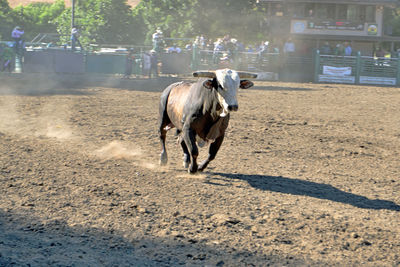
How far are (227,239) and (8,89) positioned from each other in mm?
15258

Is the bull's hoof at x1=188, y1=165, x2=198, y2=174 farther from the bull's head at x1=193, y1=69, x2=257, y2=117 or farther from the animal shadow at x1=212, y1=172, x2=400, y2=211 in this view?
the bull's head at x1=193, y1=69, x2=257, y2=117

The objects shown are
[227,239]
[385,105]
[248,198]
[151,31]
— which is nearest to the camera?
[227,239]

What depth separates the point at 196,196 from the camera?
6.54 meters

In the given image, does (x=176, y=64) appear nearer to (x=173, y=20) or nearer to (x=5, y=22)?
(x=173, y=20)

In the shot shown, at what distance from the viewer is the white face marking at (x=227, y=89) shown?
21.4 ft

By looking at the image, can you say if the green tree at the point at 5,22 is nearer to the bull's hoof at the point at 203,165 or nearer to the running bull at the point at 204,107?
the running bull at the point at 204,107

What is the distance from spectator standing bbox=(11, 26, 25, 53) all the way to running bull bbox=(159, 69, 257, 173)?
68.7 ft

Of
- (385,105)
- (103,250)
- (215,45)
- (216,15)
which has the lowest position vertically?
(103,250)

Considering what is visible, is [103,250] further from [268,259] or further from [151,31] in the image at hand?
[151,31]

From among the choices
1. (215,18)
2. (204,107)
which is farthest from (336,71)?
(204,107)

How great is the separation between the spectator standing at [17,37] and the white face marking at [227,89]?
73.0 ft

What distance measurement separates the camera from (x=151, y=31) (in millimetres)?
50000

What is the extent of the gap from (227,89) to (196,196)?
138 centimetres

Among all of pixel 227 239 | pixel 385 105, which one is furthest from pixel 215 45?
pixel 227 239
